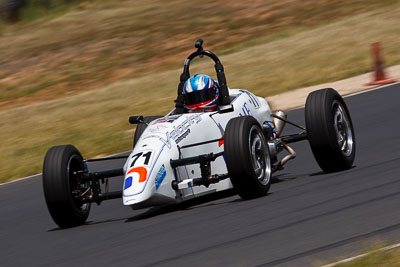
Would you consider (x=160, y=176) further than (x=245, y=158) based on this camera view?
Yes

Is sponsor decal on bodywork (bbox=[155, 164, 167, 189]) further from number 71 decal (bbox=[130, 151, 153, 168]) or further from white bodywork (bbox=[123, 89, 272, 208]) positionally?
number 71 decal (bbox=[130, 151, 153, 168])

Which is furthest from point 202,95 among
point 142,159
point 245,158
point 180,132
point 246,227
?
point 246,227

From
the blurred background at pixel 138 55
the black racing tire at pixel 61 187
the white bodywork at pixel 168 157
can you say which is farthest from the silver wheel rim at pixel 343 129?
the blurred background at pixel 138 55

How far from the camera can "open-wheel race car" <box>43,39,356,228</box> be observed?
861cm

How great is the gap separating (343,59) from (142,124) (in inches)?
472

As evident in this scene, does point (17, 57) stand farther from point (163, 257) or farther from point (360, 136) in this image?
point (163, 257)

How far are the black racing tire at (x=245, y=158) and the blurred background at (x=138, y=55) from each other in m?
6.78

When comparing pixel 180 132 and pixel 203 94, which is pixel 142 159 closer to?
pixel 180 132

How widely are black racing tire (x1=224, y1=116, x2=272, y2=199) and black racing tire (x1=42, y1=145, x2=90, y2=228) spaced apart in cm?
174

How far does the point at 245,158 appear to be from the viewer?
8.51m

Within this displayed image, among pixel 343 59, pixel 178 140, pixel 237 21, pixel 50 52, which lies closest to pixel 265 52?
pixel 343 59

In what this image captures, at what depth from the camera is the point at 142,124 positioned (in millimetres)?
10828

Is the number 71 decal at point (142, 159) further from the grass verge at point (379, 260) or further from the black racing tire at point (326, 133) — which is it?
the grass verge at point (379, 260)

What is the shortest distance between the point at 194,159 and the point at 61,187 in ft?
4.63
